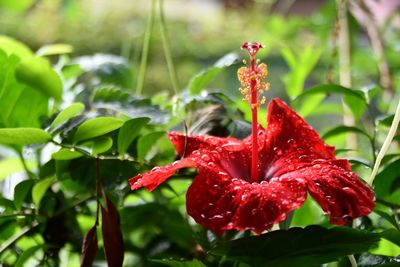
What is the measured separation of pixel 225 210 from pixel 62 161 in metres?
0.17

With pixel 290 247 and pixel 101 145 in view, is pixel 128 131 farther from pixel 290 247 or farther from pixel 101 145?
pixel 290 247

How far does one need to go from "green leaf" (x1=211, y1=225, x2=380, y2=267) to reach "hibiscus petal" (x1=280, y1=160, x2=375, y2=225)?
0.01 metres

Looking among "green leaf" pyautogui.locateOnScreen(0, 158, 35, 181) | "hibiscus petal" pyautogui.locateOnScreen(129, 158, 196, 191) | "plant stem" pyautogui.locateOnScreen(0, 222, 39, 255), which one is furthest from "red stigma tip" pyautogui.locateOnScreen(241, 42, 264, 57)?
"green leaf" pyautogui.locateOnScreen(0, 158, 35, 181)

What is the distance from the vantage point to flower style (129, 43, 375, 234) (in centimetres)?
33

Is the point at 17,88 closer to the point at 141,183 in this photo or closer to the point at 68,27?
the point at 141,183

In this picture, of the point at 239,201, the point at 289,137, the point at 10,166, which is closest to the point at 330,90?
the point at 289,137

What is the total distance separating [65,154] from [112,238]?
0.07 m

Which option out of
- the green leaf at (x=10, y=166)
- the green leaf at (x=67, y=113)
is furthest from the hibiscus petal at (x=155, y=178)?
the green leaf at (x=10, y=166)

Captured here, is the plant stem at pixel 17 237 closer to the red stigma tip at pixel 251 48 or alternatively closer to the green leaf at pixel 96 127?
the green leaf at pixel 96 127

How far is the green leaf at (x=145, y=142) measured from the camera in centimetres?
47

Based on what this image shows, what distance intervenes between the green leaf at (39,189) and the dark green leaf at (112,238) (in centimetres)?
7

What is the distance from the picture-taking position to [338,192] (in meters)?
0.35

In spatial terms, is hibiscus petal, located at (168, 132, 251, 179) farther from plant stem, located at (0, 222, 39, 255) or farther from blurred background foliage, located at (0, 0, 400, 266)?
plant stem, located at (0, 222, 39, 255)

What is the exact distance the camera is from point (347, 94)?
19.6 inches
